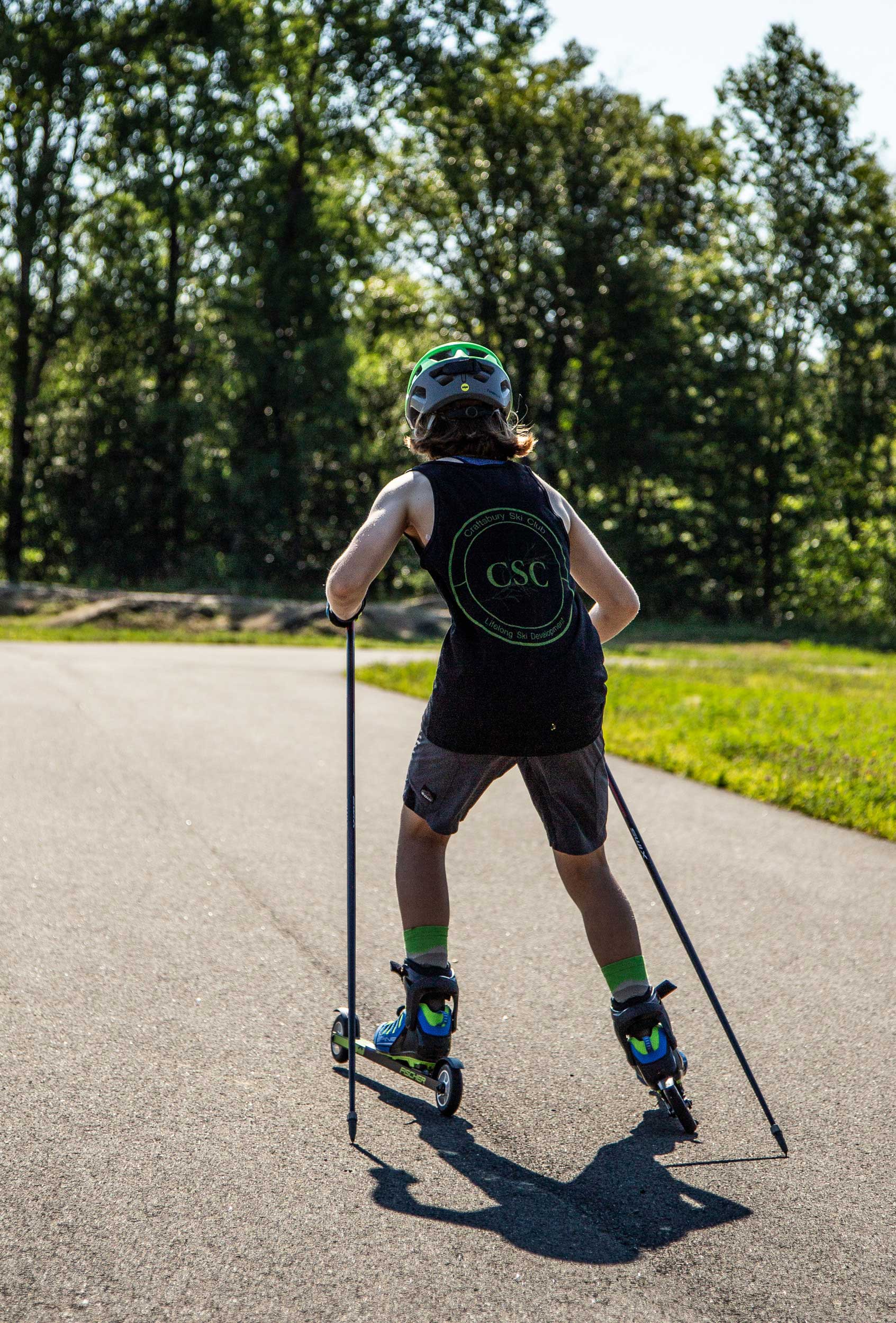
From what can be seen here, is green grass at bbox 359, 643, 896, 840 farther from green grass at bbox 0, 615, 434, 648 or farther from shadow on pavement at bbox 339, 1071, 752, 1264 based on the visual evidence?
green grass at bbox 0, 615, 434, 648

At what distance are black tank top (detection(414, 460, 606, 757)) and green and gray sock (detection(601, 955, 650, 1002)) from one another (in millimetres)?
590

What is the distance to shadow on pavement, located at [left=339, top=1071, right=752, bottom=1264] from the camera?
9.26 ft

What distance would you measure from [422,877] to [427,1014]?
36 centimetres

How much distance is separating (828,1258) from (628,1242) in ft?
1.33

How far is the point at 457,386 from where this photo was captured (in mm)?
3609

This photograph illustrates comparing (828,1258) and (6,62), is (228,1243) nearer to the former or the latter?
(828,1258)

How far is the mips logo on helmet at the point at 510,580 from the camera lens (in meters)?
3.41

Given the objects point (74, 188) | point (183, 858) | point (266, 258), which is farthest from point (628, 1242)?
point (74, 188)

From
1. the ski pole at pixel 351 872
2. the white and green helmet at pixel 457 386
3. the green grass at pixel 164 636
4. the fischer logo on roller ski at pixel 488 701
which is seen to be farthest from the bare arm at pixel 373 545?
the green grass at pixel 164 636

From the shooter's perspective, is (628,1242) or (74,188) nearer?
(628,1242)

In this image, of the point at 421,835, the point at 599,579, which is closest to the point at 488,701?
the point at 421,835

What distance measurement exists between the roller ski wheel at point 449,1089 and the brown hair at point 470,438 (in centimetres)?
162

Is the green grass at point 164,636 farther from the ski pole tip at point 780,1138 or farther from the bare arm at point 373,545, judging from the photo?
the ski pole tip at point 780,1138

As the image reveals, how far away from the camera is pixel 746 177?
33.1m
